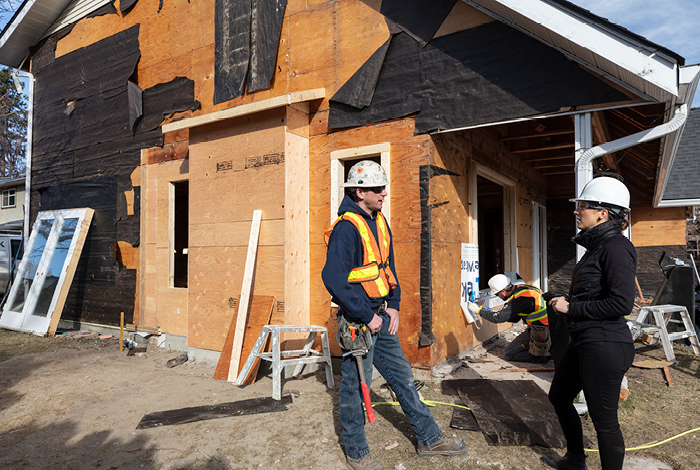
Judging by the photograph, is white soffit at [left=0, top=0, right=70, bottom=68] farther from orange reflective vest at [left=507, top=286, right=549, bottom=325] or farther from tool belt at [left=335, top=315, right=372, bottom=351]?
orange reflective vest at [left=507, top=286, right=549, bottom=325]

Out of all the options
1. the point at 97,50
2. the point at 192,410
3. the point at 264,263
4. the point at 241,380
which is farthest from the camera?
the point at 97,50

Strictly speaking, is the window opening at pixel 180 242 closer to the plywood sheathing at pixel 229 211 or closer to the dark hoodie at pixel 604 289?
the plywood sheathing at pixel 229 211

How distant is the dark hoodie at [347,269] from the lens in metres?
2.83

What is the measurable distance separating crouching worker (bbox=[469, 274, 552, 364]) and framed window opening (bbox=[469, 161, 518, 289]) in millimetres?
1085

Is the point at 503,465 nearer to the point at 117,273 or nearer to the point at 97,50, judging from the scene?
the point at 117,273

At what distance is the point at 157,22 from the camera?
25.5 feet

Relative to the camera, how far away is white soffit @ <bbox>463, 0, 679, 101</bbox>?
143 inches

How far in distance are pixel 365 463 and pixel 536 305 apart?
3366 mm

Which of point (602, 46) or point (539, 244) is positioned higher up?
point (602, 46)

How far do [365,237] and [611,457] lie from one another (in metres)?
1.99

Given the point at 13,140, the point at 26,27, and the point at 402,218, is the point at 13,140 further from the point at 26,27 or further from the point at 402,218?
the point at 402,218

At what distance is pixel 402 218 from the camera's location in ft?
17.2

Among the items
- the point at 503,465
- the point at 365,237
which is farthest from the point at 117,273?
the point at 503,465

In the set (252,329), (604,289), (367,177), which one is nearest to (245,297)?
(252,329)
